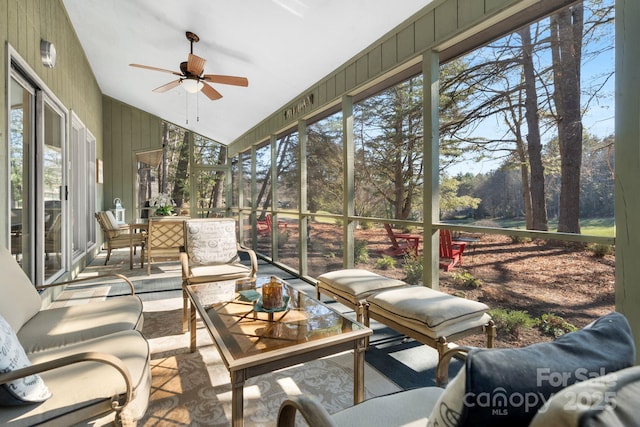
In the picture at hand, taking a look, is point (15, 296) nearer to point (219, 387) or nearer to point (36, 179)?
point (219, 387)

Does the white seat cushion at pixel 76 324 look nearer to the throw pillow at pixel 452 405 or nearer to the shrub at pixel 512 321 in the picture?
the throw pillow at pixel 452 405

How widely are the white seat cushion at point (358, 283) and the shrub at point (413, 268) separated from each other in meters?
0.51

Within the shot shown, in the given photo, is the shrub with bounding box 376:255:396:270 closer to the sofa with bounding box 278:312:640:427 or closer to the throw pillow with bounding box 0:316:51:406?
the sofa with bounding box 278:312:640:427

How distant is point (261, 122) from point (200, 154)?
3.28 meters

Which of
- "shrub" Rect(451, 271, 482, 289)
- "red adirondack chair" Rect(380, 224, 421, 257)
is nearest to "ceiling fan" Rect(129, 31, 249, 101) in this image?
"red adirondack chair" Rect(380, 224, 421, 257)

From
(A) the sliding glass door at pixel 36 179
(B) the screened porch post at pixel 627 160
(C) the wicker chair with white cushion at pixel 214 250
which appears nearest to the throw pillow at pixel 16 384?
(C) the wicker chair with white cushion at pixel 214 250

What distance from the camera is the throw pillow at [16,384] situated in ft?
3.71

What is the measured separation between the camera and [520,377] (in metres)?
0.58

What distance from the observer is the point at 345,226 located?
393 centimetres

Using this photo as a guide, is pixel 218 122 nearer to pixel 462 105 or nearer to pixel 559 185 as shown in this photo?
pixel 462 105

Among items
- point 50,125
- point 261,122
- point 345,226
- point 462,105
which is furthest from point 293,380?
A: point 261,122

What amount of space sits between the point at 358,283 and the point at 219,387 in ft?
4.03

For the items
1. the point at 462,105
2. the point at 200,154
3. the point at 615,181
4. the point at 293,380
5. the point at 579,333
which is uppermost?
the point at 200,154

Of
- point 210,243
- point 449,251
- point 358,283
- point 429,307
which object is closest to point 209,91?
point 210,243
